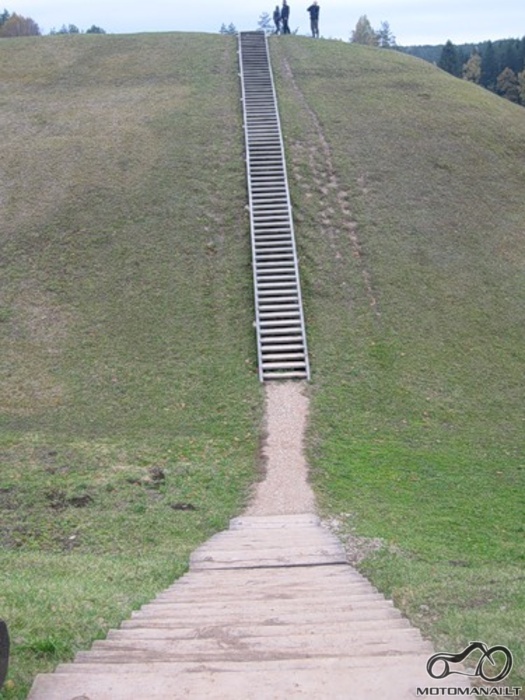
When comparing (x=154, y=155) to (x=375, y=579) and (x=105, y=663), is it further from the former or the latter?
(x=105, y=663)

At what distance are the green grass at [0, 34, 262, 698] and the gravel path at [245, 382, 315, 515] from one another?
0.46 metres

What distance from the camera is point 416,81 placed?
144 feet

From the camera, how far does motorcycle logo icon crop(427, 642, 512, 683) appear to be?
18.3 ft

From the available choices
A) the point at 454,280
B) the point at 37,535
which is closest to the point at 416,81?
the point at 454,280

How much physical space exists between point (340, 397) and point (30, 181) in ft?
60.1

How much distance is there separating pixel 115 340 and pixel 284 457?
27.1 feet

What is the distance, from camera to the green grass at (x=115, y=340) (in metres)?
13.5

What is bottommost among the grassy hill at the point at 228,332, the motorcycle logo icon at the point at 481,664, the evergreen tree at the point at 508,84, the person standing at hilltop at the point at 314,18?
the evergreen tree at the point at 508,84

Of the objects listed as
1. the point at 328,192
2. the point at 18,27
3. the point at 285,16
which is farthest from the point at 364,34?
the point at 328,192

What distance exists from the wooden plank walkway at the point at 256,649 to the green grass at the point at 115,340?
0.95 metres

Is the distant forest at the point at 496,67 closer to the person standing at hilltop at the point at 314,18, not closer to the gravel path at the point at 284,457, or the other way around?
the person standing at hilltop at the point at 314,18

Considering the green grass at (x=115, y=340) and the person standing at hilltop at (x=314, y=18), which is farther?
the person standing at hilltop at (x=314, y=18)

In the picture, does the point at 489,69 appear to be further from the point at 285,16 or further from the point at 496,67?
the point at 285,16

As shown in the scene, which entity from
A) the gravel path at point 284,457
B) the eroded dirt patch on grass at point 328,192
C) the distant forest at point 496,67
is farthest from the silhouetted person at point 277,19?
the distant forest at point 496,67
